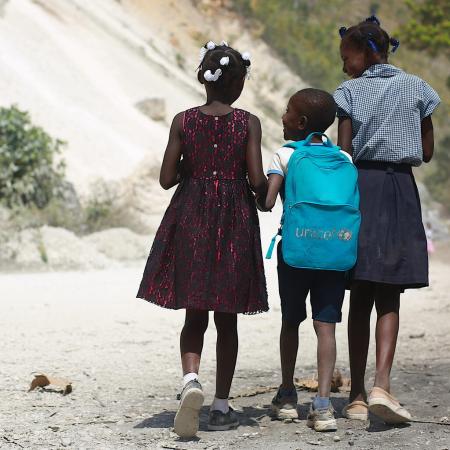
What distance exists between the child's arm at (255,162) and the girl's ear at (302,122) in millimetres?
213

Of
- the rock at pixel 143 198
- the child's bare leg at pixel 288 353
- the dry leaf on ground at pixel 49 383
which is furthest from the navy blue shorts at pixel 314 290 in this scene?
the rock at pixel 143 198

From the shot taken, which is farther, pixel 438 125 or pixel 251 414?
pixel 438 125

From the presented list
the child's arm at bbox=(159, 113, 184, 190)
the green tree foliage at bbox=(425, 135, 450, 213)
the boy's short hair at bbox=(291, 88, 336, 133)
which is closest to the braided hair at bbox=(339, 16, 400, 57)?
the boy's short hair at bbox=(291, 88, 336, 133)

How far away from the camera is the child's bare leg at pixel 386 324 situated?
4.71 metres

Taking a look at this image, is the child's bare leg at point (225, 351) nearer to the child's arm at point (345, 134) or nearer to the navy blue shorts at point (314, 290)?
the navy blue shorts at point (314, 290)

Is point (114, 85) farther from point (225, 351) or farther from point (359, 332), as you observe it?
point (225, 351)

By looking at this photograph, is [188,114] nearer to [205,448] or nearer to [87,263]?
[205,448]

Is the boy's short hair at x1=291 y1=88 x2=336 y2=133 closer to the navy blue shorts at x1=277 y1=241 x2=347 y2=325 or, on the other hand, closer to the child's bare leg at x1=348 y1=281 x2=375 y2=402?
the navy blue shorts at x1=277 y1=241 x2=347 y2=325

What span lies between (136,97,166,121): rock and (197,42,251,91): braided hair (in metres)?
19.1

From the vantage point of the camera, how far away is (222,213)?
15.1 feet

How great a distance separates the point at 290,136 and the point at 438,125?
38796 mm

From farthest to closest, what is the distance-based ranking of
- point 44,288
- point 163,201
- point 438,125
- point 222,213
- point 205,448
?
point 438,125 → point 163,201 → point 44,288 → point 222,213 → point 205,448

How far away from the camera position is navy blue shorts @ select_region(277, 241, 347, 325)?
4.64 m

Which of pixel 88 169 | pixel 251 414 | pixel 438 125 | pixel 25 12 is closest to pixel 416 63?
pixel 438 125
